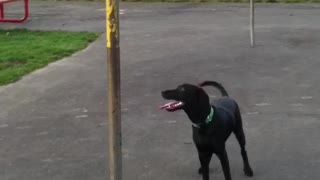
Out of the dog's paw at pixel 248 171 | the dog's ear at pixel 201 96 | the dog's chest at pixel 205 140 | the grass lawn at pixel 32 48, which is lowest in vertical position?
the dog's paw at pixel 248 171

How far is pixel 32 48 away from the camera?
13.2 meters

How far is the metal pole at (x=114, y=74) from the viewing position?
4.12 m

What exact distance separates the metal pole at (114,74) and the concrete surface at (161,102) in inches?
67.4

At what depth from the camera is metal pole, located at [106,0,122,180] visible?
4121 mm

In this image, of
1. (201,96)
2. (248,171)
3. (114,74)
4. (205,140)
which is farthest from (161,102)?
(114,74)

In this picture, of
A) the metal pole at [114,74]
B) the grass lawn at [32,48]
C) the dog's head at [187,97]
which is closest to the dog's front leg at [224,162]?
the dog's head at [187,97]

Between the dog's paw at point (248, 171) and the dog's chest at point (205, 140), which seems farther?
the dog's paw at point (248, 171)

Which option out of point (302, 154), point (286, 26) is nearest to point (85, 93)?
point (302, 154)

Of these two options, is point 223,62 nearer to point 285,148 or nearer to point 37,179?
point 285,148

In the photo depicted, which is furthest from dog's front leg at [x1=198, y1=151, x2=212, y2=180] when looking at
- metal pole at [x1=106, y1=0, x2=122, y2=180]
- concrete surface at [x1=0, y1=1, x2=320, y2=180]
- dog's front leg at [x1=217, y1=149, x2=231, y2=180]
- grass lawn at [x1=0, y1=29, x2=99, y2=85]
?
grass lawn at [x1=0, y1=29, x2=99, y2=85]

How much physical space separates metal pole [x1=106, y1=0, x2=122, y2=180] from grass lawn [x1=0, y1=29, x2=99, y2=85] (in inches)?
240

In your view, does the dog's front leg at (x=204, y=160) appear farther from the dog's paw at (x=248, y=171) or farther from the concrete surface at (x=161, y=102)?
the dog's paw at (x=248, y=171)

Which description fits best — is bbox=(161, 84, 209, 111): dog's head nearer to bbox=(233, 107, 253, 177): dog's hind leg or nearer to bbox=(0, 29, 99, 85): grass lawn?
bbox=(233, 107, 253, 177): dog's hind leg

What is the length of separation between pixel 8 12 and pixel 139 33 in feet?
21.0
